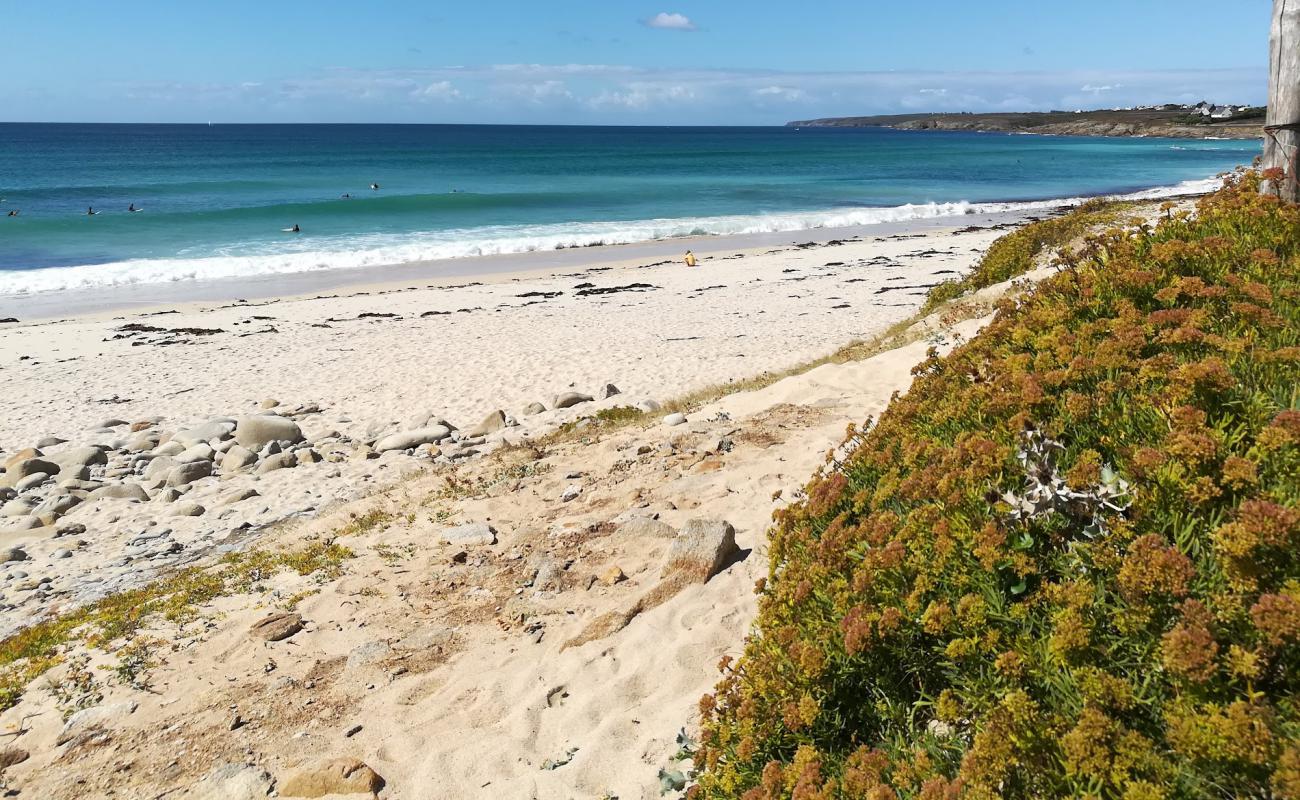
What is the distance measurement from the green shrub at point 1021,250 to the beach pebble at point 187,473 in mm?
9541

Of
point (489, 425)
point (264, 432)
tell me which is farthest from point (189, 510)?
point (489, 425)

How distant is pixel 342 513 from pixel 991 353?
19.6 feet

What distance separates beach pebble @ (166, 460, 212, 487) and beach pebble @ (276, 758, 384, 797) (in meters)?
6.72

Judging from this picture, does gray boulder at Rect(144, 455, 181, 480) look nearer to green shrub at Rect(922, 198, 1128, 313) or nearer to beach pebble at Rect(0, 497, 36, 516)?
beach pebble at Rect(0, 497, 36, 516)

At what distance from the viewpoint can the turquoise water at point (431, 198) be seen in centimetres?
3042

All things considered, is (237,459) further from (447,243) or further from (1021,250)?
(447,243)

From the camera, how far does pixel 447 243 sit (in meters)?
32.3

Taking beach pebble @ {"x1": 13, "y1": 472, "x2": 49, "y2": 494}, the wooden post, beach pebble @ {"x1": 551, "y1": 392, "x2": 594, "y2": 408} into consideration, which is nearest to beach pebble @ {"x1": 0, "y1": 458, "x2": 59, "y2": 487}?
beach pebble @ {"x1": 13, "y1": 472, "x2": 49, "y2": 494}

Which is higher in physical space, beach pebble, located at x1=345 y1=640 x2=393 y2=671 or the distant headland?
the distant headland

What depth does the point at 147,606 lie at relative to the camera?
6.08 metres

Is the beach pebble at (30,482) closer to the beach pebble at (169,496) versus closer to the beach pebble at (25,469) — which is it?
the beach pebble at (25,469)

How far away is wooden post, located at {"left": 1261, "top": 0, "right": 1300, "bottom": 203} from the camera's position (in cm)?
447

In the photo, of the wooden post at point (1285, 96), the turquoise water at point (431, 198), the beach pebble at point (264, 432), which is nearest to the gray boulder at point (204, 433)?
the beach pebble at point (264, 432)

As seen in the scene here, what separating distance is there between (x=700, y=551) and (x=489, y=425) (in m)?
5.91
